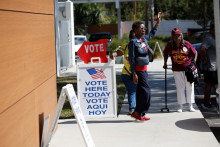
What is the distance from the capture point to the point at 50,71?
7.18 m

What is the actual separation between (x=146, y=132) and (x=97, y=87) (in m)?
1.35

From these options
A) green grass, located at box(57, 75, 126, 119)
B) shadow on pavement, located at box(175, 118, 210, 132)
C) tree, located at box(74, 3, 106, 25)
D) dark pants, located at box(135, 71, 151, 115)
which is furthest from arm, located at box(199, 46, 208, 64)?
tree, located at box(74, 3, 106, 25)

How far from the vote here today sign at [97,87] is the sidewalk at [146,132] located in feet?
1.21

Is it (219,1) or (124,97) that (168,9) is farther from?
(219,1)

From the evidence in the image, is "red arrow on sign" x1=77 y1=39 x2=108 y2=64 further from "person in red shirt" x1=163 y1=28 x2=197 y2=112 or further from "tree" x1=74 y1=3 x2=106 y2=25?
"tree" x1=74 y1=3 x2=106 y2=25

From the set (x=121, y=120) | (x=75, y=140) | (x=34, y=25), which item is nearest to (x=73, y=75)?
(x=121, y=120)

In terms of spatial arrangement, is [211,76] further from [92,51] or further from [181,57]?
[92,51]

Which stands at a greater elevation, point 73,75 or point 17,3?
point 17,3

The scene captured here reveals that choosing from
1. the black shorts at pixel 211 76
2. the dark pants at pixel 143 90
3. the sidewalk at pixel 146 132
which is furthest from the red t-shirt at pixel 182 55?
the dark pants at pixel 143 90

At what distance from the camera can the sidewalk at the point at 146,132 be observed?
707 cm

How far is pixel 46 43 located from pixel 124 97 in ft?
17.5

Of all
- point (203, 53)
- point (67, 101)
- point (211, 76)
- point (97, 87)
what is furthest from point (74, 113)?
point (67, 101)

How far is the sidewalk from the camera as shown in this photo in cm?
707

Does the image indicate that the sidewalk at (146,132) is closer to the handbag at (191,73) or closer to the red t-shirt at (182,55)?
the handbag at (191,73)
